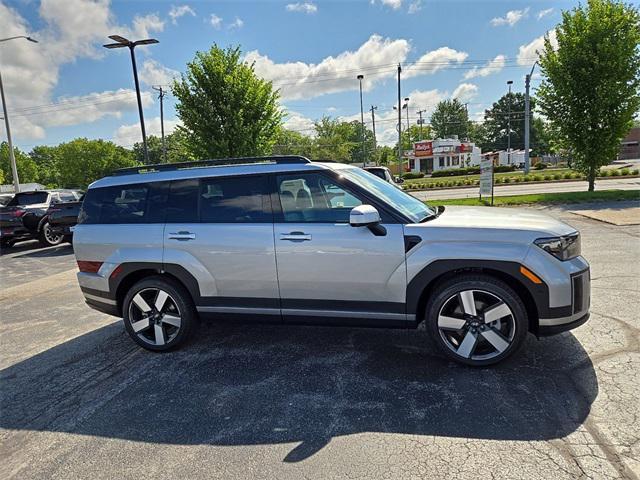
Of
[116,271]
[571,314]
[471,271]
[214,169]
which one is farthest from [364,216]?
[116,271]

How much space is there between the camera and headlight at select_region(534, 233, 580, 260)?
324cm

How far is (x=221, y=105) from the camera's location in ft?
53.9

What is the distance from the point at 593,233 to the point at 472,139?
90.0m

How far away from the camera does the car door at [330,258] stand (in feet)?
11.4

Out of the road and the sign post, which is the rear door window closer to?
the sign post

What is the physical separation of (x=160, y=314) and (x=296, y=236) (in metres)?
1.68

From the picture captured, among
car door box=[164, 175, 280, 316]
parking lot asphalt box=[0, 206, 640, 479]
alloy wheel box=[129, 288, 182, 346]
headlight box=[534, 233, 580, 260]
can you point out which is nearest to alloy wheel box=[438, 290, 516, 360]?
parking lot asphalt box=[0, 206, 640, 479]

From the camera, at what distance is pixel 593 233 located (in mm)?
8828

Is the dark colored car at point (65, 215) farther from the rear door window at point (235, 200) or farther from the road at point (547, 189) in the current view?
the road at point (547, 189)

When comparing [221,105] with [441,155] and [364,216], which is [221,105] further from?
[441,155]

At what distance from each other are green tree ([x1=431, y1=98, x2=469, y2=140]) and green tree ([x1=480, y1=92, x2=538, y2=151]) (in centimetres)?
1004

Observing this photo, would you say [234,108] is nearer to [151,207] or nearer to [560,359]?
[151,207]

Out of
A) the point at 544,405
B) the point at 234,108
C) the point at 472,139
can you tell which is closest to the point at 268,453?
the point at 544,405

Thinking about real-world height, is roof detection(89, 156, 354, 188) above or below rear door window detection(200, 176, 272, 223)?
above
